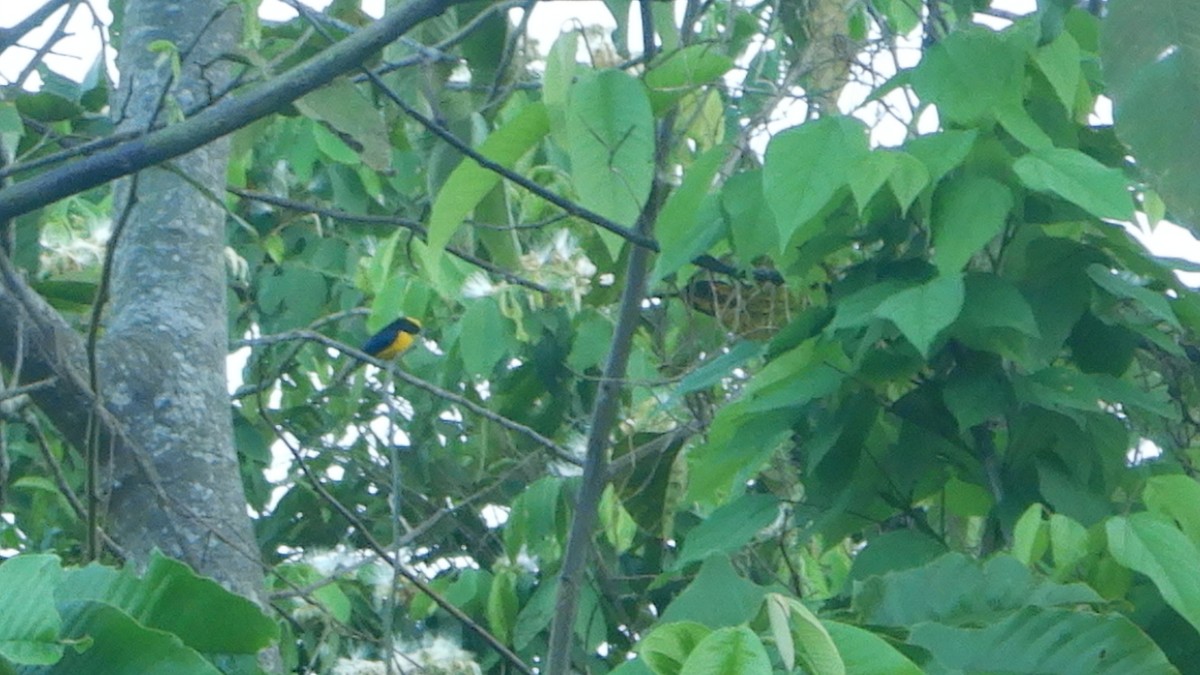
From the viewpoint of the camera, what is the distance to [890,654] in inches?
27.2

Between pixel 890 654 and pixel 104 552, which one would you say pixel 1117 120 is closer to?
pixel 890 654

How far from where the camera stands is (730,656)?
0.62 m

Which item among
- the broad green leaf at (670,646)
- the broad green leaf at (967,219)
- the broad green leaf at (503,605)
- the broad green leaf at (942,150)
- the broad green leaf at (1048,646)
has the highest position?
the broad green leaf at (942,150)

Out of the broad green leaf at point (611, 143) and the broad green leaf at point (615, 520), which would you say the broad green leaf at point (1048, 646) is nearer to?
the broad green leaf at point (611, 143)

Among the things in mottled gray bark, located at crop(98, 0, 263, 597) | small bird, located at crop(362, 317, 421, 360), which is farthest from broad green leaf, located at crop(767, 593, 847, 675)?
small bird, located at crop(362, 317, 421, 360)

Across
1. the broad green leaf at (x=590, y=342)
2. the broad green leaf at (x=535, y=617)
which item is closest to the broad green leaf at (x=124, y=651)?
the broad green leaf at (x=590, y=342)

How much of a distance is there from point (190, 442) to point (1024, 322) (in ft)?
3.39

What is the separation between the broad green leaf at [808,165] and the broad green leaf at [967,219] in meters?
0.14

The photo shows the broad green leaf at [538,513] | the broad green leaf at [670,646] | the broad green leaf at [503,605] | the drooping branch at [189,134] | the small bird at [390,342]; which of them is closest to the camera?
the broad green leaf at [670,646]

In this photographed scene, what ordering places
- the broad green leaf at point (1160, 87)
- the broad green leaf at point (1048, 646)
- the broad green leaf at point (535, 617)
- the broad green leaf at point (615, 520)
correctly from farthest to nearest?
the broad green leaf at point (535, 617) → the broad green leaf at point (615, 520) → the broad green leaf at point (1048, 646) → the broad green leaf at point (1160, 87)

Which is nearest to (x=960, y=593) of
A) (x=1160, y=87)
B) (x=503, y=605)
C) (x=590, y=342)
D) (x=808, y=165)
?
(x=808, y=165)

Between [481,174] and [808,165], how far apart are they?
27cm

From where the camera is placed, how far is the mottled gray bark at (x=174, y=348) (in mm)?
1884

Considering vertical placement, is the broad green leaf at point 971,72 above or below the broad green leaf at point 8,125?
above
